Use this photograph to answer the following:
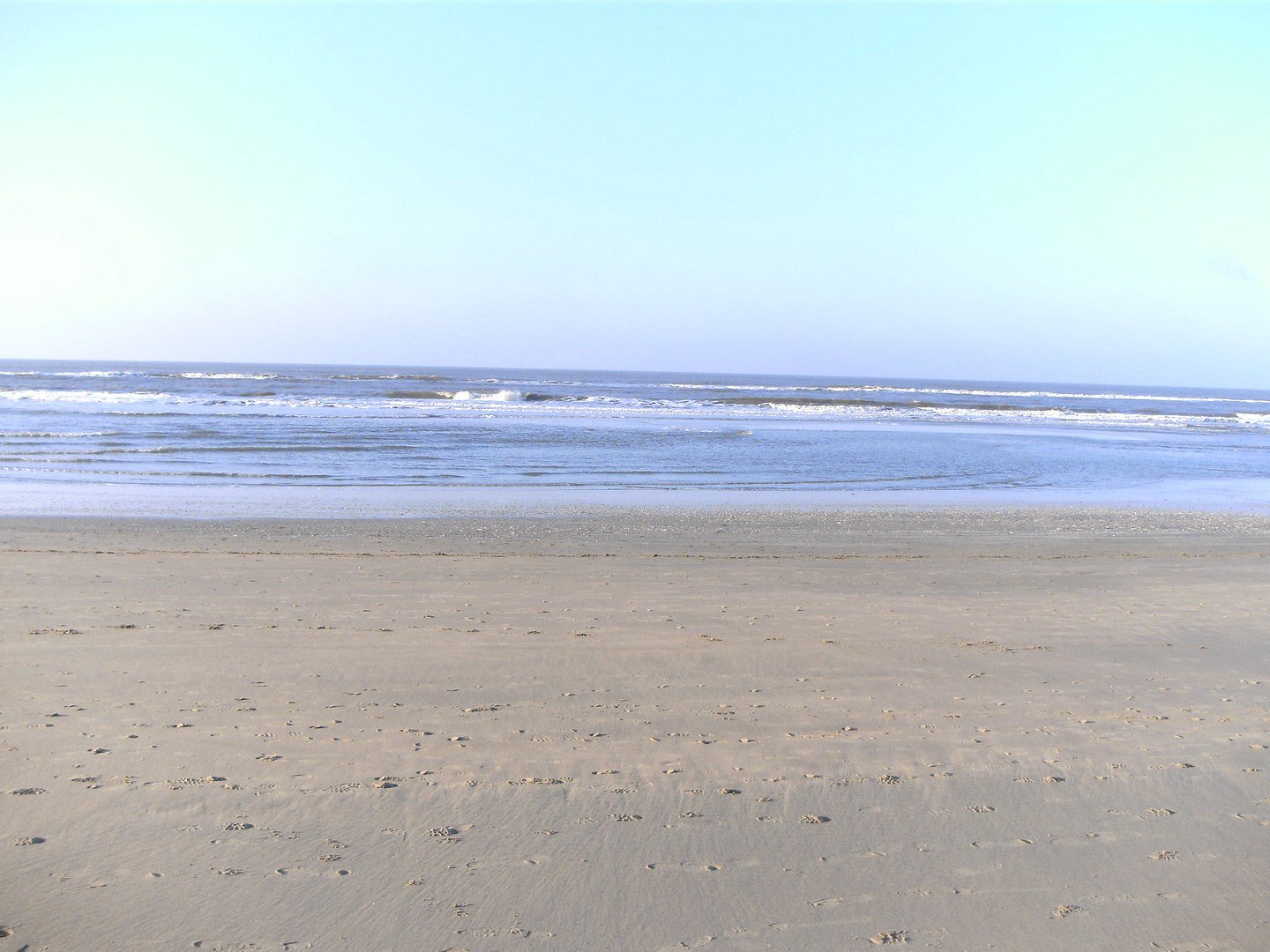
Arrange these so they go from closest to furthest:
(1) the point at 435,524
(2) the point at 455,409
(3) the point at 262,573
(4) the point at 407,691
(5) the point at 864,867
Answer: (5) the point at 864,867 < (4) the point at 407,691 < (3) the point at 262,573 < (1) the point at 435,524 < (2) the point at 455,409

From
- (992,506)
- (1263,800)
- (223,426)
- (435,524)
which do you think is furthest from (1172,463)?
(223,426)

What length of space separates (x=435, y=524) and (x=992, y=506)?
9.31 meters

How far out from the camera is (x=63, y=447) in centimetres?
2000

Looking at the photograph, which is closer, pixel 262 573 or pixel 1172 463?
pixel 262 573

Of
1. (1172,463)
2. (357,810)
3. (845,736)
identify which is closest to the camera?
(357,810)

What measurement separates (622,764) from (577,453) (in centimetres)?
1790

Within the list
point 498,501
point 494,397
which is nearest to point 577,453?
point 498,501

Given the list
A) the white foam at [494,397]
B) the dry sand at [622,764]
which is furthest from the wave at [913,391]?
the dry sand at [622,764]

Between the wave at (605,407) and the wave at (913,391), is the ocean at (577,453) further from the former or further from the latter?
the wave at (913,391)

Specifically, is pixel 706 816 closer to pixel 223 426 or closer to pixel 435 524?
pixel 435 524

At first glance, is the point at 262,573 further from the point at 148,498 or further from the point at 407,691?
the point at 148,498

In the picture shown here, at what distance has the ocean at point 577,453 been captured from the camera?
624 inches

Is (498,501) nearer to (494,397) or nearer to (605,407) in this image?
(605,407)

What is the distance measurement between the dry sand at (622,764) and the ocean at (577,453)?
23.0 feet
